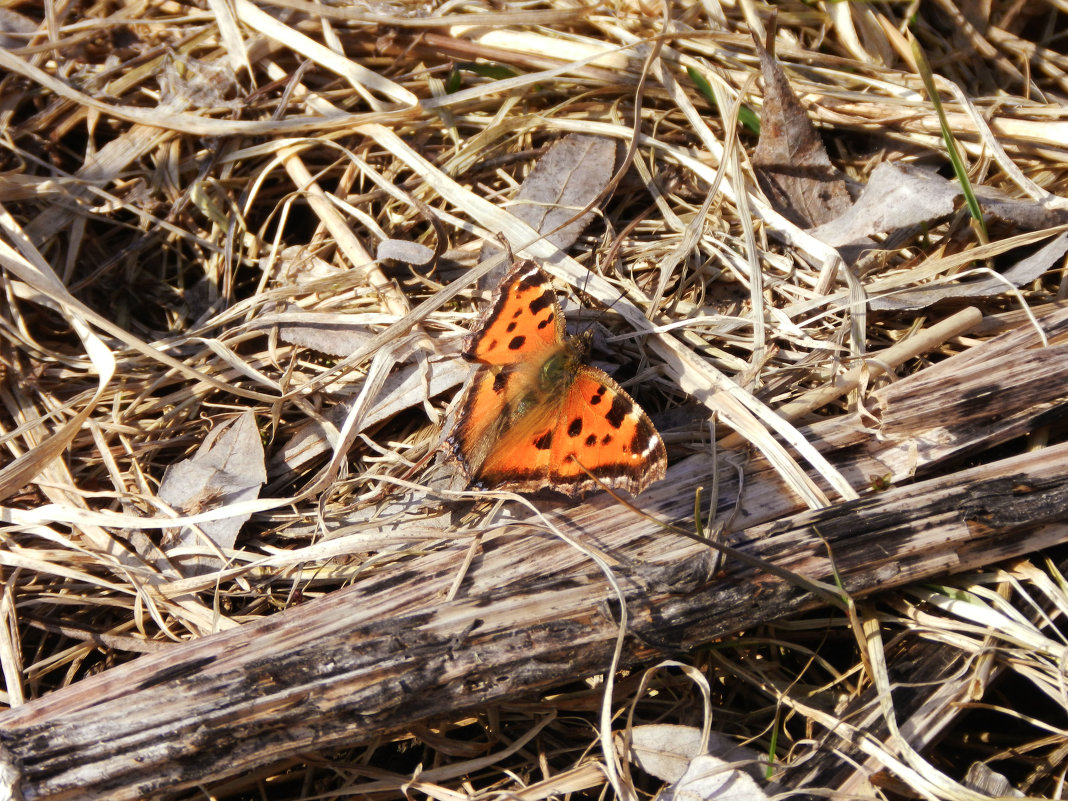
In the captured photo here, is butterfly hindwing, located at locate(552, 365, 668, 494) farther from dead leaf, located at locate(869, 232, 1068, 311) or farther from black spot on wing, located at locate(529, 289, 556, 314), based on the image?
dead leaf, located at locate(869, 232, 1068, 311)

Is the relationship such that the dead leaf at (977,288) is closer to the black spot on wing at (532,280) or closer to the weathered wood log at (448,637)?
the weathered wood log at (448,637)

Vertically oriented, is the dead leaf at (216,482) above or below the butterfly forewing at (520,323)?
below

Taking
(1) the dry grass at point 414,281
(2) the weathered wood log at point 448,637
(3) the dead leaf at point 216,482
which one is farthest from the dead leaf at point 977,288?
(3) the dead leaf at point 216,482

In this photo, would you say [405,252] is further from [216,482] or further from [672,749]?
[672,749]

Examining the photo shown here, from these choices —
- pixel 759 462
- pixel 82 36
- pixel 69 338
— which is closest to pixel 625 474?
pixel 759 462

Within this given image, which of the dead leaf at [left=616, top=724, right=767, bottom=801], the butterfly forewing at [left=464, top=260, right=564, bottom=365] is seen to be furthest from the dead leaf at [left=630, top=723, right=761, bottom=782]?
the butterfly forewing at [left=464, top=260, right=564, bottom=365]

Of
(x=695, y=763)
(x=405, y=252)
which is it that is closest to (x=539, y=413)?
(x=405, y=252)
